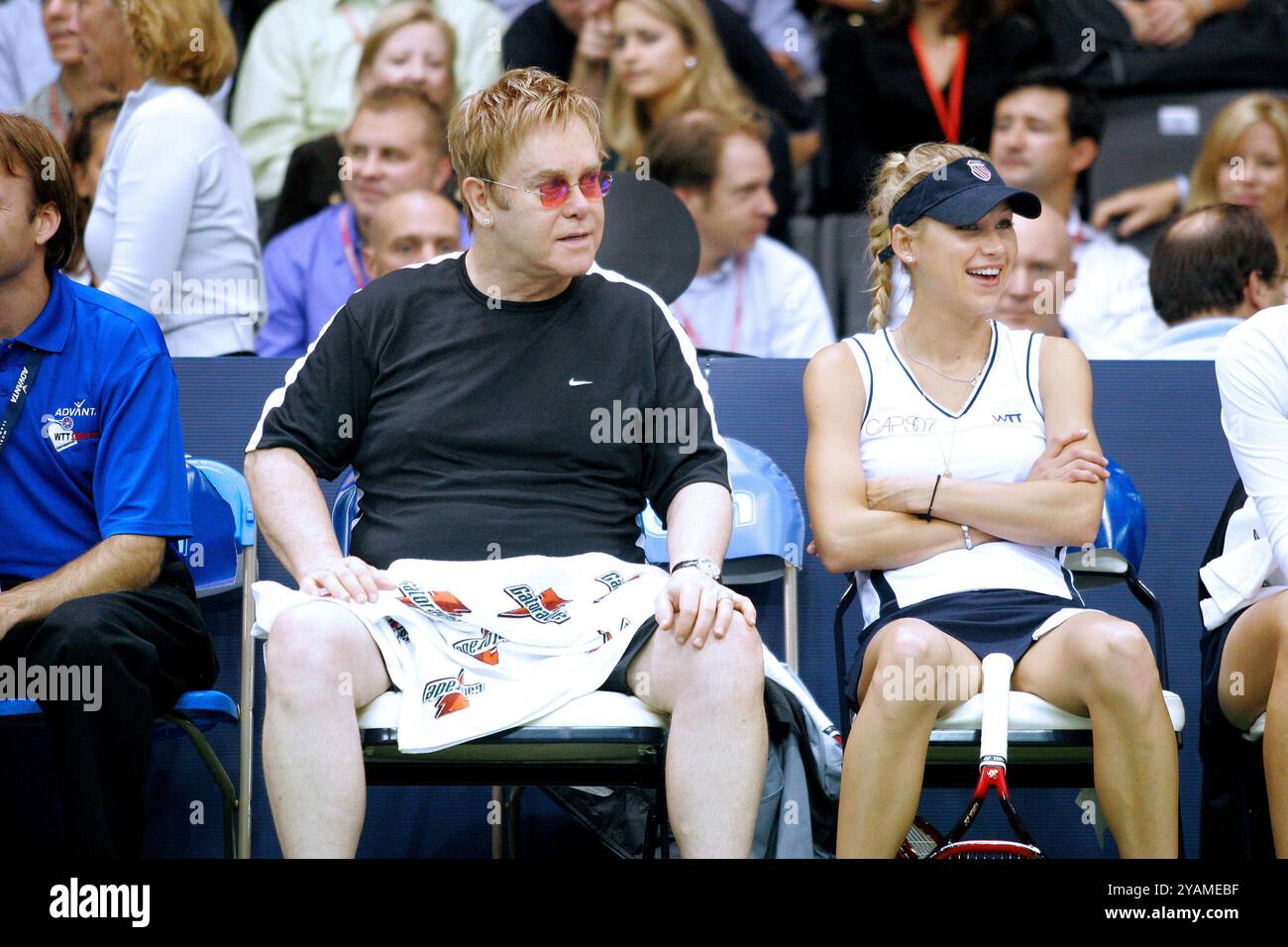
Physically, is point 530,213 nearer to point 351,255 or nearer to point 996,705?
point 996,705

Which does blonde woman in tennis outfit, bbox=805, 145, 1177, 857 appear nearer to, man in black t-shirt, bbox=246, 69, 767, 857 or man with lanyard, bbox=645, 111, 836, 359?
man in black t-shirt, bbox=246, 69, 767, 857

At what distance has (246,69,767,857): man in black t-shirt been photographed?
2.85m

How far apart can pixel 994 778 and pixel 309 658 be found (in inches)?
41.0

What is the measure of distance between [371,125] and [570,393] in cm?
215

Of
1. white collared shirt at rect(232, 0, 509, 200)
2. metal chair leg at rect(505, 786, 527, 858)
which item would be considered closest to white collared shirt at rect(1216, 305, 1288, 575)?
metal chair leg at rect(505, 786, 527, 858)

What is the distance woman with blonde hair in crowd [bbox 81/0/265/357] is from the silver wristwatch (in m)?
1.77

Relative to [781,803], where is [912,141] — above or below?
above

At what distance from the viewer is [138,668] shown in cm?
271

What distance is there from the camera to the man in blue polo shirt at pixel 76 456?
9.18 ft

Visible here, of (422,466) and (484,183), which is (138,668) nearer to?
(422,466)

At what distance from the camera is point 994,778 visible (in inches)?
101

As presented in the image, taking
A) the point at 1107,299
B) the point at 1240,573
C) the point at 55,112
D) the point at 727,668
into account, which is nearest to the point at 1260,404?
the point at 1240,573
